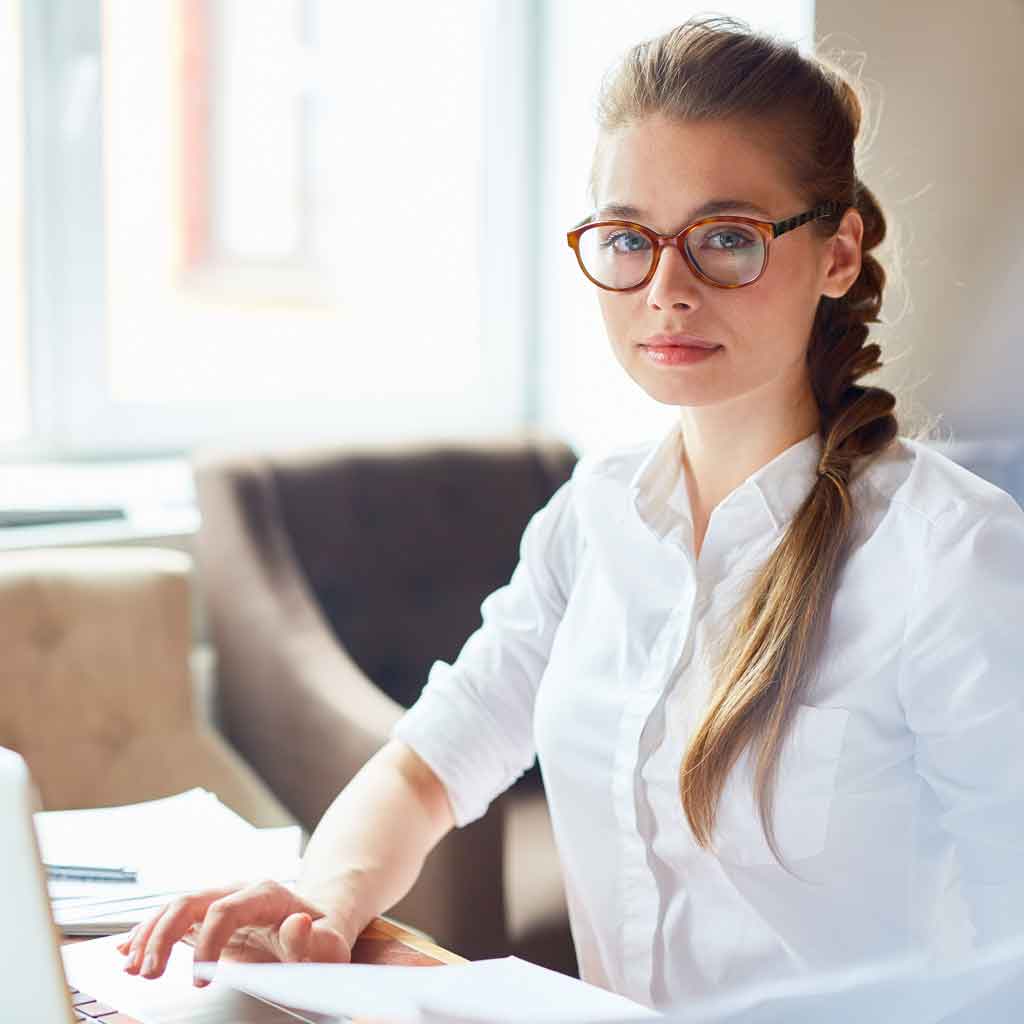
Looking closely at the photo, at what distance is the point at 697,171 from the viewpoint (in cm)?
107

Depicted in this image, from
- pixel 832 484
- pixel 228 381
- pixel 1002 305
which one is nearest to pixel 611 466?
pixel 832 484

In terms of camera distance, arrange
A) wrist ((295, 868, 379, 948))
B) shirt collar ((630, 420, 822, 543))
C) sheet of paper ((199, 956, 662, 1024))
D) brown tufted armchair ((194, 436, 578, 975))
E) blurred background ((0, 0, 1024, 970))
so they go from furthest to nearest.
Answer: blurred background ((0, 0, 1024, 970)), brown tufted armchair ((194, 436, 578, 975)), shirt collar ((630, 420, 822, 543)), wrist ((295, 868, 379, 948)), sheet of paper ((199, 956, 662, 1024))

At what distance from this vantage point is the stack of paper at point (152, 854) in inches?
41.5

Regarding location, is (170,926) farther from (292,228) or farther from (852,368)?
(292,228)

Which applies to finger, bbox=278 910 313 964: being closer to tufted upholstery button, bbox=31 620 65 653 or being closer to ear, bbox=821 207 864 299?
ear, bbox=821 207 864 299

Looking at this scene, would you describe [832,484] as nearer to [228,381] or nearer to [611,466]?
[611,466]

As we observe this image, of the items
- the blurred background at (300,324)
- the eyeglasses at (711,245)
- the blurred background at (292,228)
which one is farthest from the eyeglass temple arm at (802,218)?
the blurred background at (292,228)

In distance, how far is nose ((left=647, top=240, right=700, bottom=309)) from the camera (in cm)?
106

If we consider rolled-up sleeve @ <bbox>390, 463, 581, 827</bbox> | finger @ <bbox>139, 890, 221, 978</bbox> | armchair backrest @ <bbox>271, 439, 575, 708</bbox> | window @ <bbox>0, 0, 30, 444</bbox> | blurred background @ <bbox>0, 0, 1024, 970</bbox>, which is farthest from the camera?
window @ <bbox>0, 0, 30, 444</bbox>

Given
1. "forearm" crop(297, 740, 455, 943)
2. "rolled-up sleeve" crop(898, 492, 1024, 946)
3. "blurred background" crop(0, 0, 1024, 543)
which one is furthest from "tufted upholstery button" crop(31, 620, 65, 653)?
"rolled-up sleeve" crop(898, 492, 1024, 946)

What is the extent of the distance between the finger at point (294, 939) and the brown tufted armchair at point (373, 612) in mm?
700

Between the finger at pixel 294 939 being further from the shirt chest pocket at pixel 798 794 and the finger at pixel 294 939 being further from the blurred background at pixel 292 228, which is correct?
the blurred background at pixel 292 228

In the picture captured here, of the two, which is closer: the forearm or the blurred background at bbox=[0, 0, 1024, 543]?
the forearm

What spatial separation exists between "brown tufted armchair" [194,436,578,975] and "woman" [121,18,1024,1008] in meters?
0.50
